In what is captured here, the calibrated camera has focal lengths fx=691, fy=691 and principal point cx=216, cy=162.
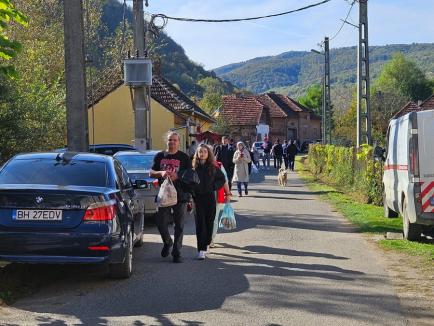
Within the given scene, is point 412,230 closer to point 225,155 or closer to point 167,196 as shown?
point 167,196

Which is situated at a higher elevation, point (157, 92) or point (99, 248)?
point (157, 92)

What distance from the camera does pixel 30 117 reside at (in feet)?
64.2

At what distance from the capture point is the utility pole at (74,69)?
40.1ft

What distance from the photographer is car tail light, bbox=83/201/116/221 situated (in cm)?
765

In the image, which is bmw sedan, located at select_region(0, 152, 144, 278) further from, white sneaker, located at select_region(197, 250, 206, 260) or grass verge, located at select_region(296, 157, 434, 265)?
grass verge, located at select_region(296, 157, 434, 265)

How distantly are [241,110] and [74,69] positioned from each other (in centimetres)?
6677

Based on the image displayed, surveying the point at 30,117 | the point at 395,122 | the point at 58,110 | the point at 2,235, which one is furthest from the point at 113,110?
the point at 2,235

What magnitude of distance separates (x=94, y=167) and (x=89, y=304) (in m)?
2.15

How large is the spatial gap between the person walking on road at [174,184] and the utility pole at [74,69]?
283 cm

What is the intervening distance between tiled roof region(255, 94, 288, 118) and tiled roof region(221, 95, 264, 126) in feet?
46.2

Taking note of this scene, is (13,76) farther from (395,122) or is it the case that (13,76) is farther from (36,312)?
(395,122)

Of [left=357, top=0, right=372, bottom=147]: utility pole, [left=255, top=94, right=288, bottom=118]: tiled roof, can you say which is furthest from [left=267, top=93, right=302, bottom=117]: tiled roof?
[left=357, top=0, right=372, bottom=147]: utility pole

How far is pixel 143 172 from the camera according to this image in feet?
46.6

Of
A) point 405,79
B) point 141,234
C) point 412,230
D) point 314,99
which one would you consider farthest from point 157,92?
point 314,99
